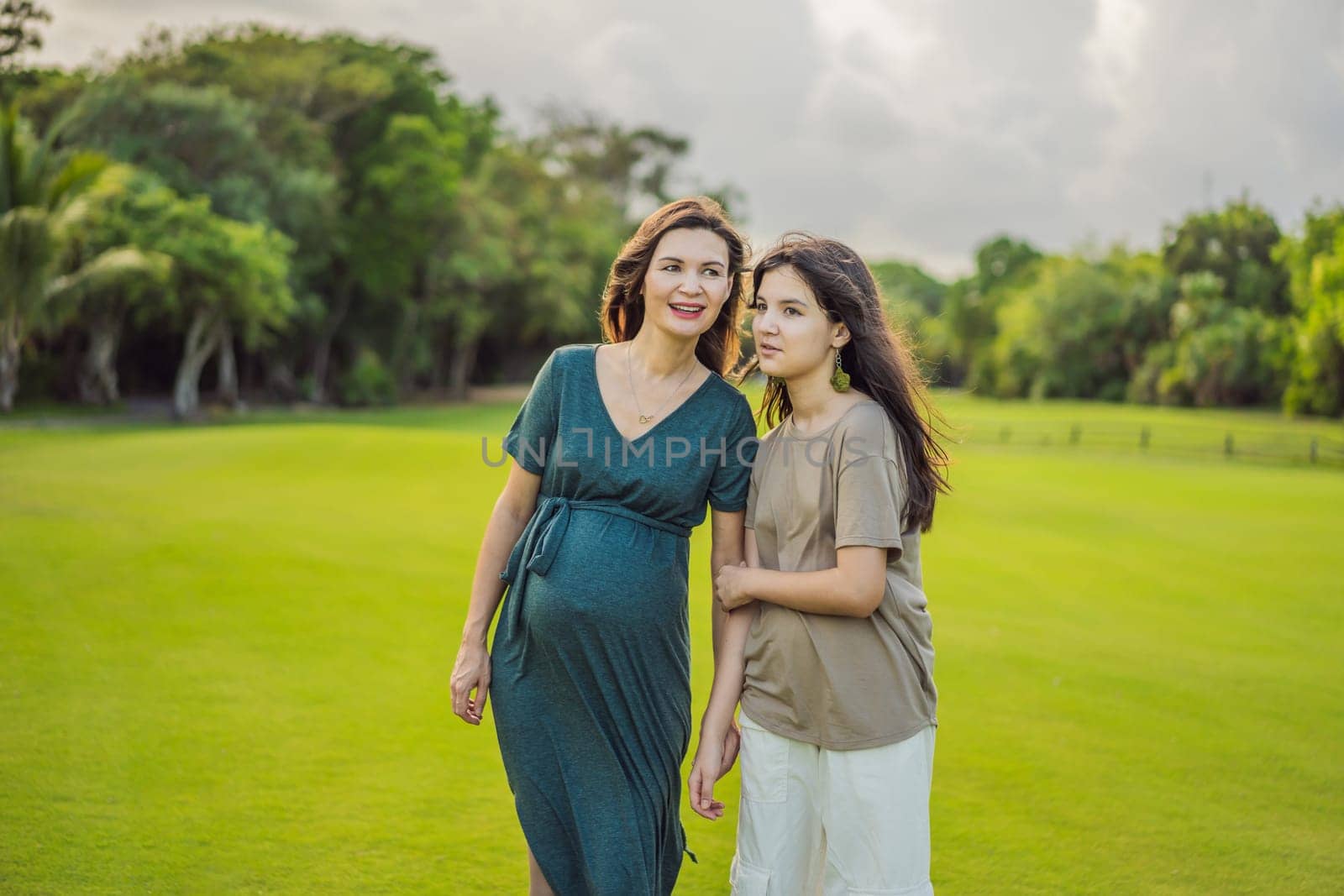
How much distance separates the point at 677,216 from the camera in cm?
247

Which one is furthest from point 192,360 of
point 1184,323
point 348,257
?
point 1184,323

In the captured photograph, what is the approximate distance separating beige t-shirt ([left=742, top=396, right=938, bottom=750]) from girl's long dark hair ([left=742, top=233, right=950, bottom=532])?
0.07 m

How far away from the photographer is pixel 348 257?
29.7 m

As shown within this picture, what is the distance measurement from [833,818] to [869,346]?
1.00 metres

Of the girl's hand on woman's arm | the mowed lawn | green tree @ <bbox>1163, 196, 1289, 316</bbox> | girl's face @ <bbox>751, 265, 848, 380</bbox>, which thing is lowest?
the mowed lawn

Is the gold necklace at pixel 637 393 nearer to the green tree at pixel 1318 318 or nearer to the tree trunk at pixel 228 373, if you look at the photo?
the tree trunk at pixel 228 373

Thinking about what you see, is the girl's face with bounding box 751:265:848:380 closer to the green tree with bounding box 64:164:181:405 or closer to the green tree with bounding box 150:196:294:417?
the green tree with bounding box 64:164:181:405

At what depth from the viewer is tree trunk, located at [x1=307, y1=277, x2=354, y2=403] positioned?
30938 millimetres

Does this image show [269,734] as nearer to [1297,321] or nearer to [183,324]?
[183,324]

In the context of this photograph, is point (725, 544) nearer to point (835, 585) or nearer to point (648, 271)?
point (835, 585)

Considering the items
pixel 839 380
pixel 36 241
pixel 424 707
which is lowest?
pixel 424 707

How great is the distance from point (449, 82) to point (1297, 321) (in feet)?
96.8

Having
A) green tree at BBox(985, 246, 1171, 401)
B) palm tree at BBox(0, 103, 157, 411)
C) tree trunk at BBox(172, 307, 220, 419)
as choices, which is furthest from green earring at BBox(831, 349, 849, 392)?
green tree at BBox(985, 246, 1171, 401)

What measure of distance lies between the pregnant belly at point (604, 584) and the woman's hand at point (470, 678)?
0.18m
